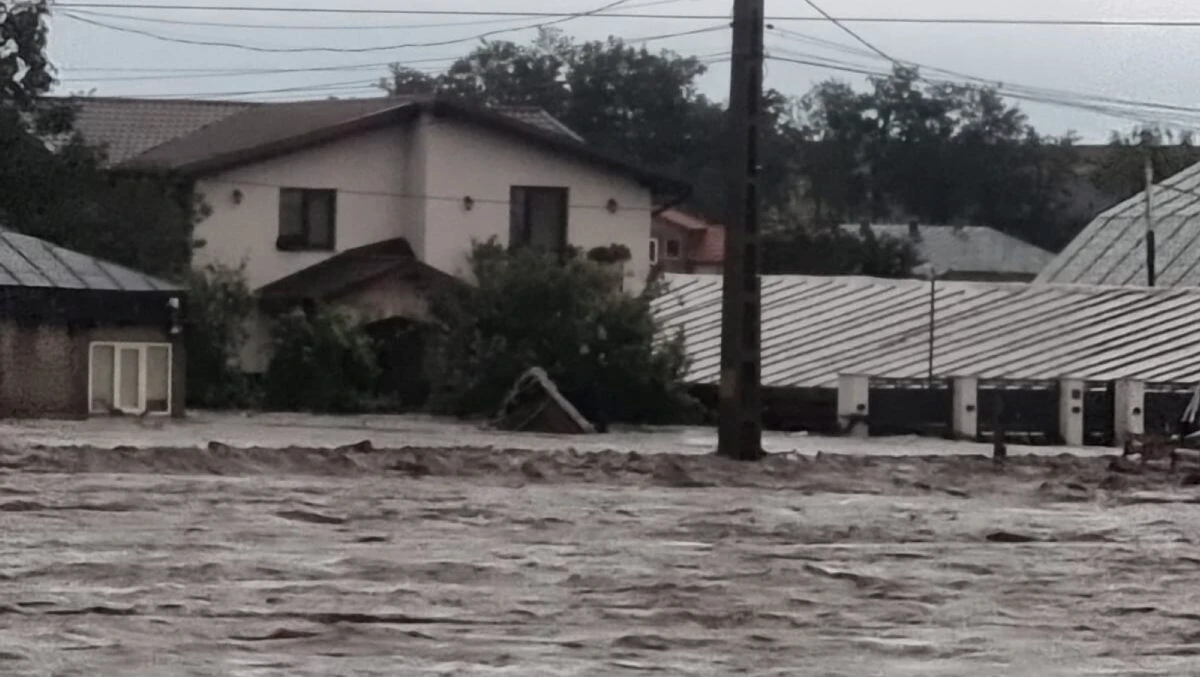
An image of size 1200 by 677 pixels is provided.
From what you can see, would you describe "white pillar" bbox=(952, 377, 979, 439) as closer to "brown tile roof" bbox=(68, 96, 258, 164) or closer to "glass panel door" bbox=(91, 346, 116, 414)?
"glass panel door" bbox=(91, 346, 116, 414)

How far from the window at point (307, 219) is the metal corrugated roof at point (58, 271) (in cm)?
612

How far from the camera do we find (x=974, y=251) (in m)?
90.0

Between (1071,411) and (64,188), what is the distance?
2124cm

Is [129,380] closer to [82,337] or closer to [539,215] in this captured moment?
[82,337]

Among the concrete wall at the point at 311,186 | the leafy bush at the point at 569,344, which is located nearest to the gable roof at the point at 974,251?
the concrete wall at the point at 311,186

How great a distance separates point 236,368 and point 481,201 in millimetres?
6682

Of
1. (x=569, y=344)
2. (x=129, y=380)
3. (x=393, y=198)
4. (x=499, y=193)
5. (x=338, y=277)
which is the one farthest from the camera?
(x=499, y=193)

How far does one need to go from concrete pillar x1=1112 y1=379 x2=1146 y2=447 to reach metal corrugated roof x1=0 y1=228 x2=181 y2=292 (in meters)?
17.9

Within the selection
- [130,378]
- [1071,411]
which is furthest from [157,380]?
[1071,411]

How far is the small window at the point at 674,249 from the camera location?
88500mm

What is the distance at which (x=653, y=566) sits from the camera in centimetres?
1861

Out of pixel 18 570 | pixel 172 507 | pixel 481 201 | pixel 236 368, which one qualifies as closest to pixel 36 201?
pixel 236 368

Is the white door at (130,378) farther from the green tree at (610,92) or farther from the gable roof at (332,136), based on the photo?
the green tree at (610,92)

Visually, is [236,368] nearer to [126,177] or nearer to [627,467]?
[126,177]
